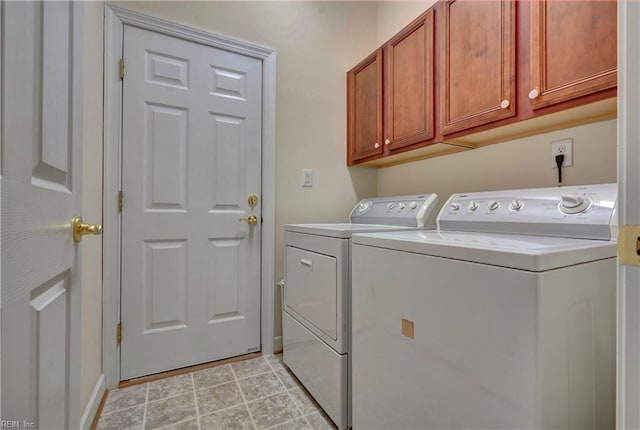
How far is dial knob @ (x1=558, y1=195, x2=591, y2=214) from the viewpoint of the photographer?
0.99 m

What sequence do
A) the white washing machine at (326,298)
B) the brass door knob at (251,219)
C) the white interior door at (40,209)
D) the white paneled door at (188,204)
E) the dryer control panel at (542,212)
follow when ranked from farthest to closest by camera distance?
the brass door knob at (251,219), the white paneled door at (188,204), the white washing machine at (326,298), the dryer control panel at (542,212), the white interior door at (40,209)

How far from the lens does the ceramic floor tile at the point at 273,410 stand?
53.3 inches

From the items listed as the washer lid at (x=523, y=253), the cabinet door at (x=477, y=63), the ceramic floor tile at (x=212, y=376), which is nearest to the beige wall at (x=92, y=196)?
the ceramic floor tile at (x=212, y=376)

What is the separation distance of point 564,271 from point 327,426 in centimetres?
117

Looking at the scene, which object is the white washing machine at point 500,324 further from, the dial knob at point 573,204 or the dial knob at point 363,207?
the dial knob at point 363,207

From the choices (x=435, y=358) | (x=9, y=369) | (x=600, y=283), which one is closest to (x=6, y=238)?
(x=9, y=369)

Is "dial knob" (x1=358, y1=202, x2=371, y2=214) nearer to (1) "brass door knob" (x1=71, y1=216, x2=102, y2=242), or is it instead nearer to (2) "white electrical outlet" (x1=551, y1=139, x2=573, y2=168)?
(2) "white electrical outlet" (x1=551, y1=139, x2=573, y2=168)

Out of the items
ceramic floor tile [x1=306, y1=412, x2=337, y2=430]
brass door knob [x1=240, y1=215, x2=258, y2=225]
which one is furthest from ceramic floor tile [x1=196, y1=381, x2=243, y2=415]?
brass door knob [x1=240, y1=215, x2=258, y2=225]

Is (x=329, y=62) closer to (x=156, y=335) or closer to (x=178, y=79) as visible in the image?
(x=178, y=79)

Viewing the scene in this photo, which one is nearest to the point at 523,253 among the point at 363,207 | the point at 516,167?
the point at 516,167

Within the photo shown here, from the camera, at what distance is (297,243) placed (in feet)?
5.49

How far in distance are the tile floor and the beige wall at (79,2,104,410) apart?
20cm

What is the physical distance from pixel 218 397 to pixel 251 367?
1.03 feet

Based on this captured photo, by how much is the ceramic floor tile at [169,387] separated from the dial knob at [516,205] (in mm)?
1788
